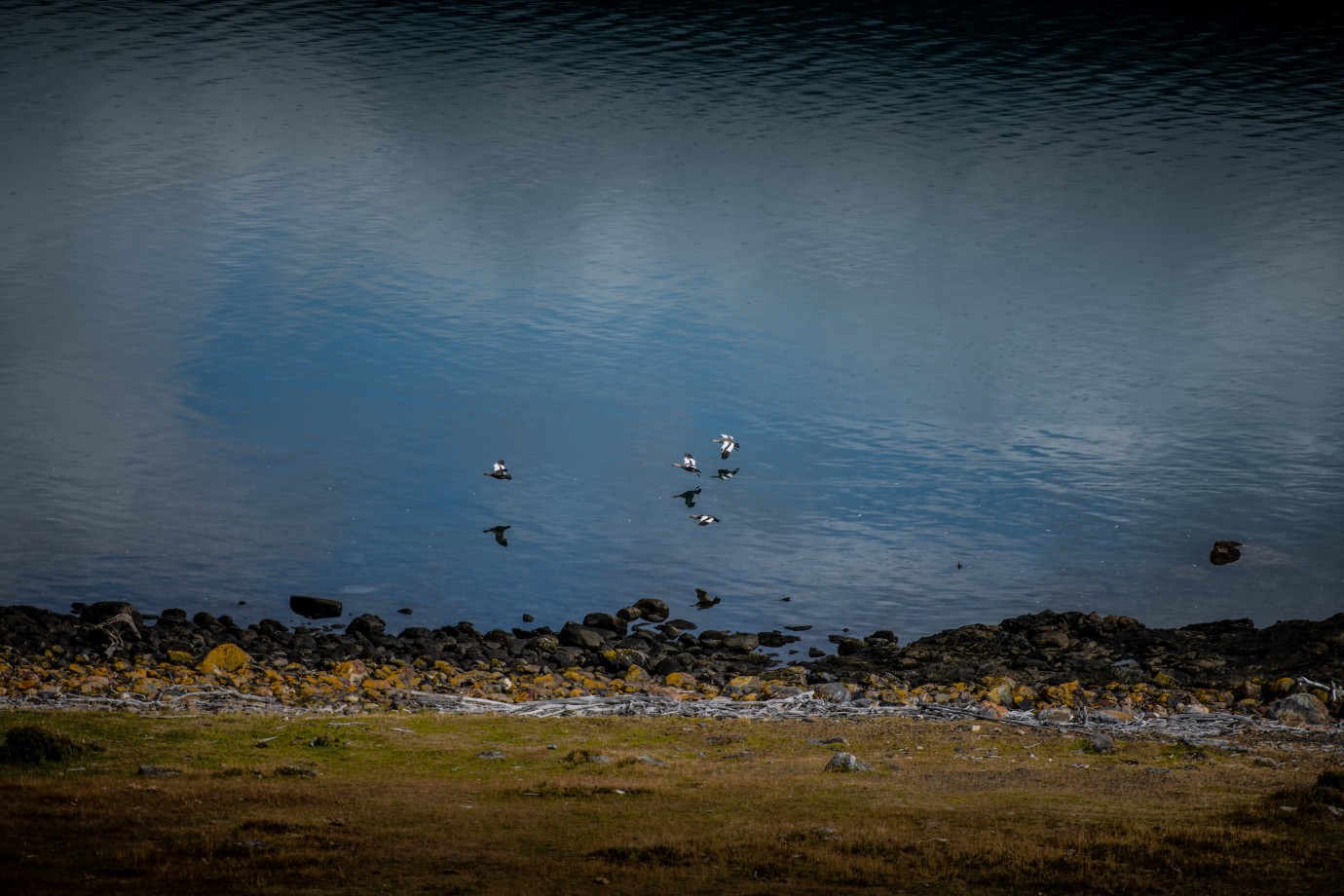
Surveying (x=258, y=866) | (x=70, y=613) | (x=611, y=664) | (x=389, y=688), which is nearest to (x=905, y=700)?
(x=611, y=664)

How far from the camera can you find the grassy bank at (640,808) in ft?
54.3

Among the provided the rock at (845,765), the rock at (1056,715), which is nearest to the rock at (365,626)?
the rock at (845,765)

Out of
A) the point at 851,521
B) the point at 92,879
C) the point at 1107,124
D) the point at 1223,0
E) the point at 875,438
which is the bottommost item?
the point at 92,879

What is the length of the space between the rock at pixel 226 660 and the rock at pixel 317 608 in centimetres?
442

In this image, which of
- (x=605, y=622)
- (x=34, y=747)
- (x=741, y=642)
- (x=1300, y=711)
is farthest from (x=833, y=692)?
(x=34, y=747)

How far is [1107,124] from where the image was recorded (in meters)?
98.4

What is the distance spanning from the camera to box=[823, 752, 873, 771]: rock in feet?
75.2

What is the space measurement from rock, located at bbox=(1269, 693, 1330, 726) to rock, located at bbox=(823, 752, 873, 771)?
9.64 metres

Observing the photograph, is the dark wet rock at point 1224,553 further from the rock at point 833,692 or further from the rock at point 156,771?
the rock at point 156,771

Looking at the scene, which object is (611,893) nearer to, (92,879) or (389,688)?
(92,879)

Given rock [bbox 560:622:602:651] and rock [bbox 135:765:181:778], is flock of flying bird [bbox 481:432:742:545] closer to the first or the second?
rock [bbox 560:622:602:651]

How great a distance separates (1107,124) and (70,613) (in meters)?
83.9

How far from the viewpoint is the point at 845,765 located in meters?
22.9

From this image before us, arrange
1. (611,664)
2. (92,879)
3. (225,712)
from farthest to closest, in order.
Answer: (611,664)
(225,712)
(92,879)
